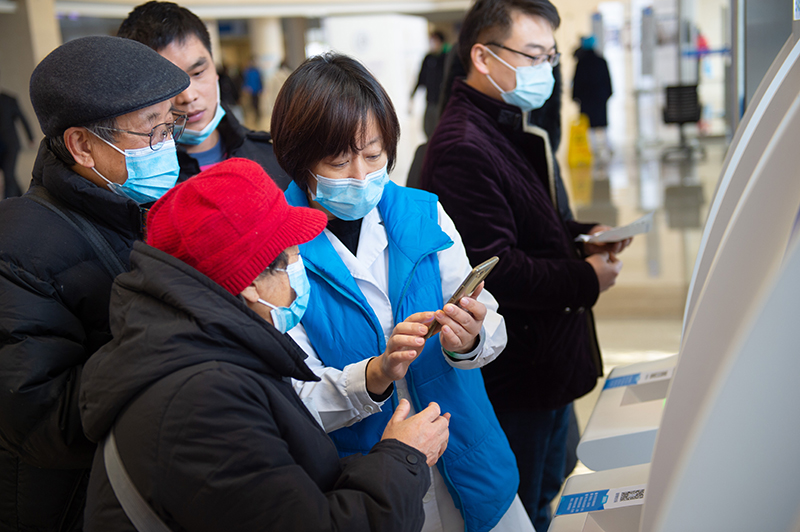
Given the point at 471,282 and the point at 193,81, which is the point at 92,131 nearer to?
the point at 193,81

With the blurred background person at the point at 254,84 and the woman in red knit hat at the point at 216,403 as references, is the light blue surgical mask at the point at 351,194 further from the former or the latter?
the blurred background person at the point at 254,84

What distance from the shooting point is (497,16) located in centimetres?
190

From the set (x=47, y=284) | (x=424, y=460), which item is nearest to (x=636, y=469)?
(x=424, y=460)

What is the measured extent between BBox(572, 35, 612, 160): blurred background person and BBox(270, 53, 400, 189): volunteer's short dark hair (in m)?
9.30

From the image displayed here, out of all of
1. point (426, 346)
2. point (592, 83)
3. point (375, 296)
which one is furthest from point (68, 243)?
point (592, 83)

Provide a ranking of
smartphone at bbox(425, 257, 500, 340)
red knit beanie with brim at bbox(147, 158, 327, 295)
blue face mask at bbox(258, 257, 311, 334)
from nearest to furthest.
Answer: red knit beanie with brim at bbox(147, 158, 327, 295)
blue face mask at bbox(258, 257, 311, 334)
smartphone at bbox(425, 257, 500, 340)

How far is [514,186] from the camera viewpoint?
1.83 m

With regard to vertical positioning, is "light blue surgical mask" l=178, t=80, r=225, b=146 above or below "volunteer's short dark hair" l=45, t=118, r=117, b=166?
below

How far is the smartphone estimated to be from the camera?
48.7 inches

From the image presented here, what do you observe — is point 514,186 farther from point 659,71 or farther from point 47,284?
point 659,71

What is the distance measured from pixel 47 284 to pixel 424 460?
765mm

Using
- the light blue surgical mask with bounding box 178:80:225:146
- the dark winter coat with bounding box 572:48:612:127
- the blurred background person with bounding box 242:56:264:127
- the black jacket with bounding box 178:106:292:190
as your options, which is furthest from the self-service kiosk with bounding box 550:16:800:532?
the blurred background person with bounding box 242:56:264:127

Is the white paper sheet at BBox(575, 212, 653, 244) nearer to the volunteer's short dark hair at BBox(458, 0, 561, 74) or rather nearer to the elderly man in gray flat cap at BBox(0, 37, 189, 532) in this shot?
the volunteer's short dark hair at BBox(458, 0, 561, 74)

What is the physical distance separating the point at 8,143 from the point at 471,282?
9.23 m
